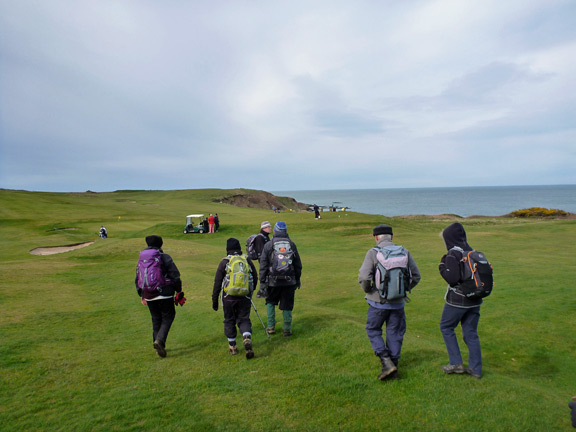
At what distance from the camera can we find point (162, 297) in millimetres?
7883

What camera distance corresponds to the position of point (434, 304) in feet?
41.4

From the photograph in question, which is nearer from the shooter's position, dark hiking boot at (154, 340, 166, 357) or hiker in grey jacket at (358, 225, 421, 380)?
hiker in grey jacket at (358, 225, 421, 380)

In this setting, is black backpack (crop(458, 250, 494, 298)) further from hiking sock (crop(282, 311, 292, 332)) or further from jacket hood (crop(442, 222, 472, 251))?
hiking sock (crop(282, 311, 292, 332))

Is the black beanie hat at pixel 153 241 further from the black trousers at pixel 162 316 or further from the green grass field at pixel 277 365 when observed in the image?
the green grass field at pixel 277 365

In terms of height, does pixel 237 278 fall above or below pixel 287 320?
above

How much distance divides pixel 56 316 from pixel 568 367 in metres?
14.0

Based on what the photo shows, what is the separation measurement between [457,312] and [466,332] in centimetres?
48

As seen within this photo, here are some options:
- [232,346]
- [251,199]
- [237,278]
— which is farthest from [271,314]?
[251,199]

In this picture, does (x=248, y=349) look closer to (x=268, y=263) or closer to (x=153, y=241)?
(x=268, y=263)

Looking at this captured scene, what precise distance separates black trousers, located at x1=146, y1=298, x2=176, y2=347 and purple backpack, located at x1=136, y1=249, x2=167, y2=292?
0.46 meters

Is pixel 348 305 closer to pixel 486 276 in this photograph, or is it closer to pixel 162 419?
pixel 486 276

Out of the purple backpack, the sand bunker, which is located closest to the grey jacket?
the purple backpack

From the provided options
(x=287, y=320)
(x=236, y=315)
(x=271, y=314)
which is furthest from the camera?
(x=271, y=314)

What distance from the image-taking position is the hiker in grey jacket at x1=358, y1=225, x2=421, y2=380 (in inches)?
253
